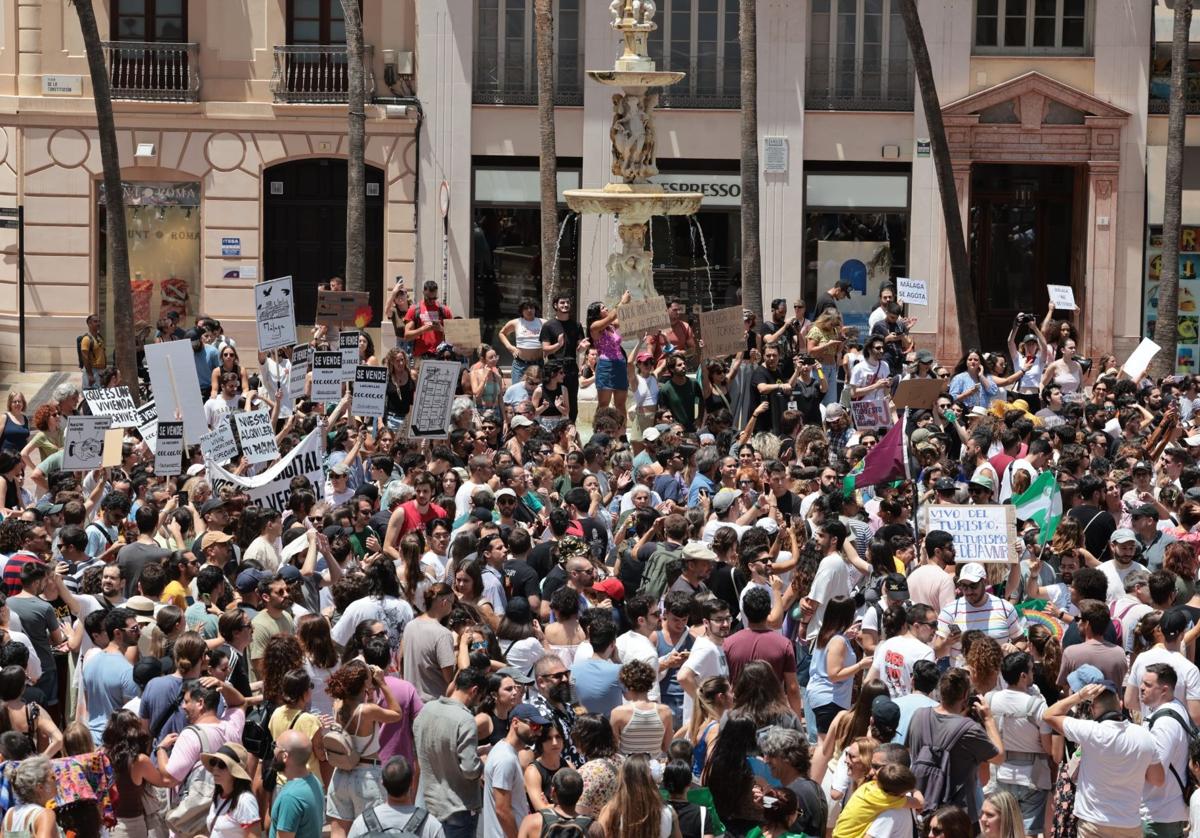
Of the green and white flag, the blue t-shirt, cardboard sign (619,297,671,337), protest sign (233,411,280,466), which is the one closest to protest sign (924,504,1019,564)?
the green and white flag

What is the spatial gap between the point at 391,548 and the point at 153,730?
13.1 feet

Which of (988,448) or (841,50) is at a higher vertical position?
(841,50)

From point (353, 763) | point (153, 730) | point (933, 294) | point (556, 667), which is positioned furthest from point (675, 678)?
point (933, 294)

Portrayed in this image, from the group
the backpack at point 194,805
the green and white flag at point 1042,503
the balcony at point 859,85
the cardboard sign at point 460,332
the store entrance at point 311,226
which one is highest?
the balcony at point 859,85

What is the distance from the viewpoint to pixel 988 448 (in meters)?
17.6

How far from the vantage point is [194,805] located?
32.4 feet

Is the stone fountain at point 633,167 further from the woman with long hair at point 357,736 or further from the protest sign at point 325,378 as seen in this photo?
the woman with long hair at point 357,736

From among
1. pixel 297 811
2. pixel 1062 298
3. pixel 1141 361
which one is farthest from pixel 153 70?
pixel 297 811

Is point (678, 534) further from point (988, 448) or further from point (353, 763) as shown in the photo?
point (988, 448)

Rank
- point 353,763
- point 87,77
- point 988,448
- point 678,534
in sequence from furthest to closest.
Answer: point 87,77, point 988,448, point 678,534, point 353,763

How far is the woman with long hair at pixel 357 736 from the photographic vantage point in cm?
1017

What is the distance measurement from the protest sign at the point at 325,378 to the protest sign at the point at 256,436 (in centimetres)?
245

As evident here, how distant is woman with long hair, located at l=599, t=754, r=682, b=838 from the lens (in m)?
8.71

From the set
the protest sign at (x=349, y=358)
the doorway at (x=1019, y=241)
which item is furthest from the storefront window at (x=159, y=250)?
the protest sign at (x=349, y=358)
